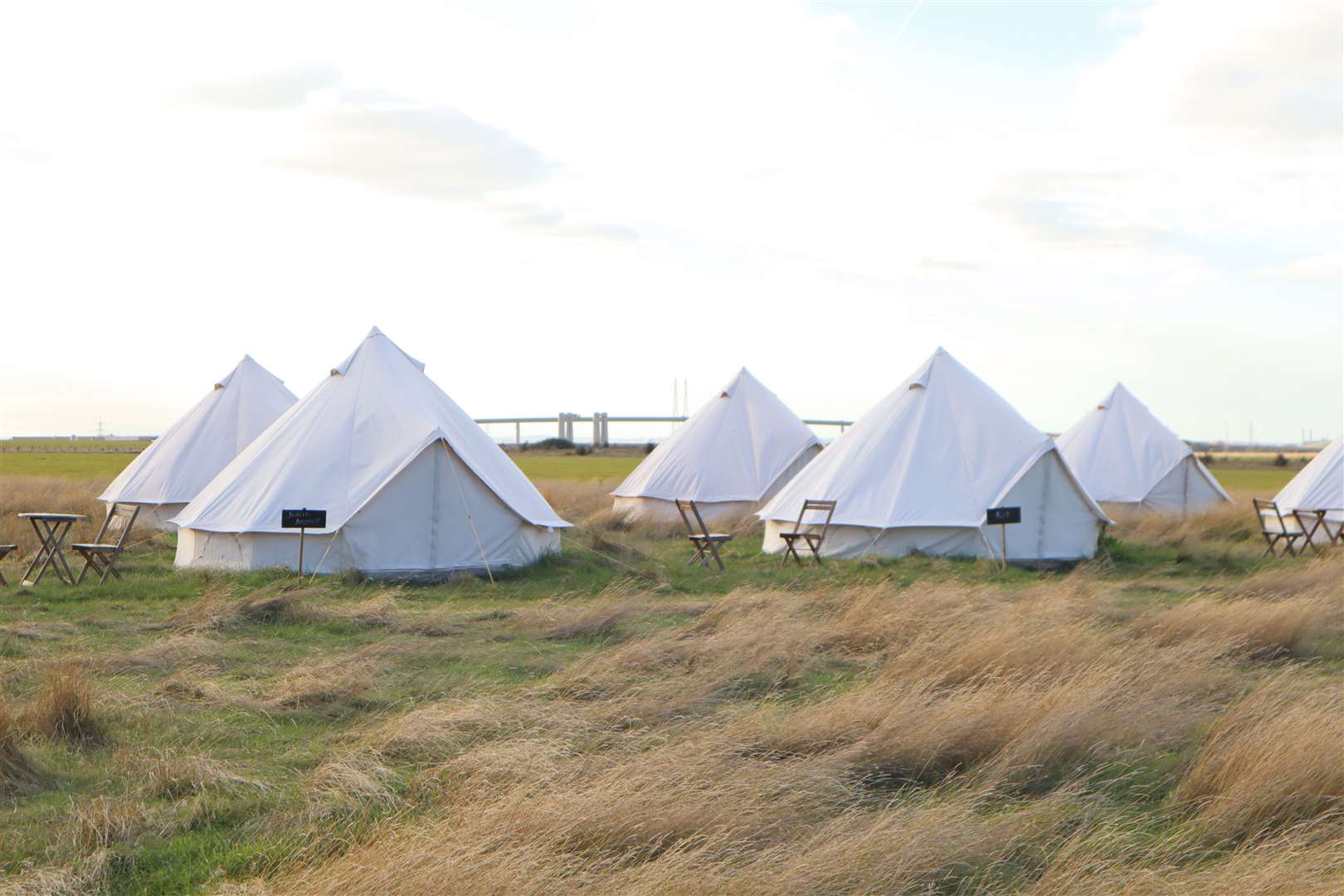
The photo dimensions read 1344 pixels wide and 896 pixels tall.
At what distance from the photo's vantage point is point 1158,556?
1956cm

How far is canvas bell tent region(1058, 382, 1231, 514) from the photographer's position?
3052 cm

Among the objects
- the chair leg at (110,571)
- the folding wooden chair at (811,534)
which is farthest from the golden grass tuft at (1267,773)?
the chair leg at (110,571)

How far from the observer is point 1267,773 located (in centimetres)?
585

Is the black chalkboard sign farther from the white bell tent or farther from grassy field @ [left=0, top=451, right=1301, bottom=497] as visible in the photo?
grassy field @ [left=0, top=451, right=1301, bottom=497]

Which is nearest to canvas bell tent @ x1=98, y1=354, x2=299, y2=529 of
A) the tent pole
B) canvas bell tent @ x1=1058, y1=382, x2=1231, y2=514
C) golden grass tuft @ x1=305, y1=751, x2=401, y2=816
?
the tent pole

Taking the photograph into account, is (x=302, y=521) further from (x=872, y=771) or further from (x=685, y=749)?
(x=872, y=771)

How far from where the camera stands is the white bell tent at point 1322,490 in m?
23.3

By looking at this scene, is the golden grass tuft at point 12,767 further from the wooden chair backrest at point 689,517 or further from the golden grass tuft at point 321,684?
the wooden chair backrest at point 689,517

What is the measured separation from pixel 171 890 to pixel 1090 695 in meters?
4.86

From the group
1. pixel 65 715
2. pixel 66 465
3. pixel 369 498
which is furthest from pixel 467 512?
pixel 66 465

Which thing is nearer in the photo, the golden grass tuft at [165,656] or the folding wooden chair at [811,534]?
the golden grass tuft at [165,656]

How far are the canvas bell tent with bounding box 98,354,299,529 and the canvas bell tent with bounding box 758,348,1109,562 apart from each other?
1045 cm

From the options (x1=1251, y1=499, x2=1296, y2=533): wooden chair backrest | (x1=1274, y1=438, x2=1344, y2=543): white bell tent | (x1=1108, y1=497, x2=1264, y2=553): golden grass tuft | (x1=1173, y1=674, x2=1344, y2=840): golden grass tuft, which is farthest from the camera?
(x1=1274, y1=438, x2=1344, y2=543): white bell tent

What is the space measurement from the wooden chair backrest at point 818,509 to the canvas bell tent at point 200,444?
36.1 feet
